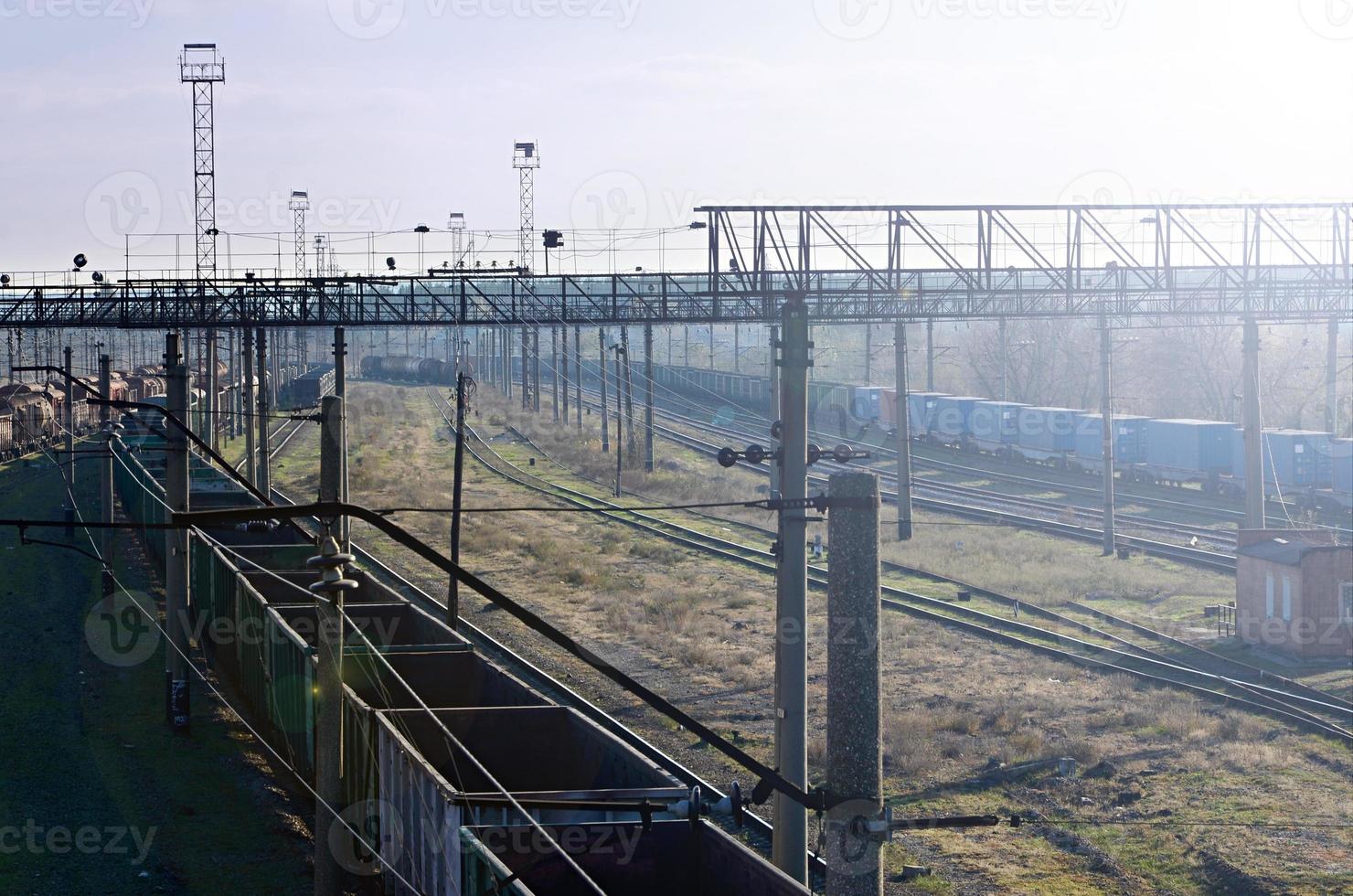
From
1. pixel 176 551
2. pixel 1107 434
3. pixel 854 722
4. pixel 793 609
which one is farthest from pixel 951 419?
pixel 854 722

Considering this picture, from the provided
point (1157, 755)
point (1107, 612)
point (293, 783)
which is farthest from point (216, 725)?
point (1107, 612)

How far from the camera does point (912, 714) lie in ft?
60.2

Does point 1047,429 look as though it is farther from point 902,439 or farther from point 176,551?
point 176,551

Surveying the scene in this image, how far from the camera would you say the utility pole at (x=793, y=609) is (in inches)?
391

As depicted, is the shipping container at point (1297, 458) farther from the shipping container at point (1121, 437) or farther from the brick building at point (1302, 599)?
the brick building at point (1302, 599)

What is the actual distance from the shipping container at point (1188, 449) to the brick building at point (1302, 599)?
63.0 ft

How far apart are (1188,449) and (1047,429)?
7.46 metres

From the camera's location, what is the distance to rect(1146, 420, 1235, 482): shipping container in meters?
41.4

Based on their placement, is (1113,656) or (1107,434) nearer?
(1113,656)

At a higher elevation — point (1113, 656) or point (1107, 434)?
point (1107, 434)

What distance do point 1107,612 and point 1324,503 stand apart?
51.5ft

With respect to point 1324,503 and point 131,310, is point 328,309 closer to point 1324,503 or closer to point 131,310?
point 131,310

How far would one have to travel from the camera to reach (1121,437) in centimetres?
4572

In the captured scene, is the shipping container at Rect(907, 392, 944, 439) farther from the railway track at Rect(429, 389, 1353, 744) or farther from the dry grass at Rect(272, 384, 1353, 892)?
the railway track at Rect(429, 389, 1353, 744)
